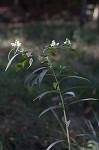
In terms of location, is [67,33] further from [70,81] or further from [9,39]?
[70,81]

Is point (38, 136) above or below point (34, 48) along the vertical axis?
below

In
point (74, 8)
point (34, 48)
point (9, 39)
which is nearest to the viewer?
point (34, 48)

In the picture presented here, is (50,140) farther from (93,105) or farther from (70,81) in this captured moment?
(70,81)

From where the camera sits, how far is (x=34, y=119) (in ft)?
15.1

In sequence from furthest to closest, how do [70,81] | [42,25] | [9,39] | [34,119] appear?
[42,25], [9,39], [70,81], [34,119]

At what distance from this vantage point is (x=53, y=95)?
584cm

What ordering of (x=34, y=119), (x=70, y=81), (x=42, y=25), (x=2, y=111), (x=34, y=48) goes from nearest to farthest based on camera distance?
1. (x=34, y=119)
2. (x=2, y=111)
3. (x=70, y=81)
4. (x=34, y=48)
5. (x=42, y=25)

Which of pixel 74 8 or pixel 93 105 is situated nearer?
pixel 93 105

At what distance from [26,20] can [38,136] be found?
13.0 meters

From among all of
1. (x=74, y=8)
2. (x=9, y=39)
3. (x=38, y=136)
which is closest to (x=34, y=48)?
(x=9, y=39)

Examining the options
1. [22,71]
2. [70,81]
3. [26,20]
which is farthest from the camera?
[26,20]

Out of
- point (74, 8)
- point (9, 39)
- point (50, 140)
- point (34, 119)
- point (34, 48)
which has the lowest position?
point (50, 140)

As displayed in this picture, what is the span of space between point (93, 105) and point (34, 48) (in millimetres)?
4498

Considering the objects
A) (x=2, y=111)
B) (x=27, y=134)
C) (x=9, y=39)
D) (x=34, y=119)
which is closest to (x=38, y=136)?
(x=27, y=134)
